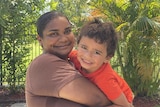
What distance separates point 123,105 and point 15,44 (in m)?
4.90

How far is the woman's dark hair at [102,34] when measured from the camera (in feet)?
5.53

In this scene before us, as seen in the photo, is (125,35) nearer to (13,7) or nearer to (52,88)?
(13,7)

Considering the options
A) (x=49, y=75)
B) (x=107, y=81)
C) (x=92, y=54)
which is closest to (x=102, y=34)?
(x=92, y=54)

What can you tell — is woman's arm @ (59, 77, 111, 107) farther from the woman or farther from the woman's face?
the woman's face

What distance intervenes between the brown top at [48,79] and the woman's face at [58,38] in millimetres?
87

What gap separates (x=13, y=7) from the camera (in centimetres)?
608

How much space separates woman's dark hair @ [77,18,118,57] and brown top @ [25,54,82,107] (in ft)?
0.69

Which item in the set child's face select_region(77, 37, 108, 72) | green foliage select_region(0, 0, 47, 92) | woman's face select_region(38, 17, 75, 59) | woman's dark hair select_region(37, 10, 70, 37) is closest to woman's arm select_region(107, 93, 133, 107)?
child's face select_region(77, 37, 108, 72)

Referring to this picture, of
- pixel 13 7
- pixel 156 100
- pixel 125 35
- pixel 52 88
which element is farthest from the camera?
pixel 156 100

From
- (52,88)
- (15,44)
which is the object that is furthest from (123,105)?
(15,44)

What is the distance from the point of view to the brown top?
1.66 metres

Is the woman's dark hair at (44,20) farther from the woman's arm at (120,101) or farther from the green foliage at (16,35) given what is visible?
the green foliage at (16,35)

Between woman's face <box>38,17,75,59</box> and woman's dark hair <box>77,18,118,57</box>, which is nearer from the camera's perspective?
woman's dark hair <box>77,18,118,57</box>

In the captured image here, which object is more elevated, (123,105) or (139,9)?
(139,9)
